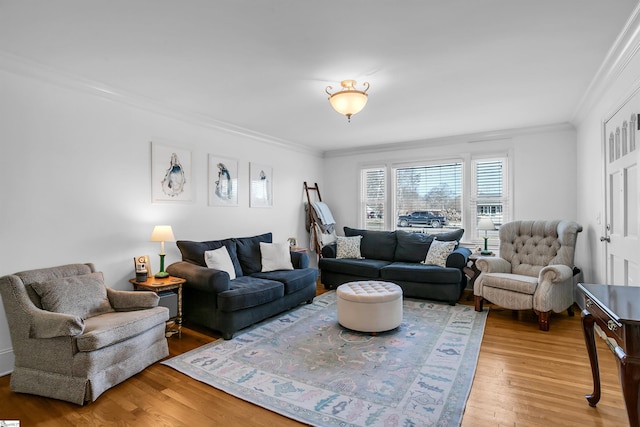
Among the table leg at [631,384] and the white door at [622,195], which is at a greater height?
the white door at [622,195]

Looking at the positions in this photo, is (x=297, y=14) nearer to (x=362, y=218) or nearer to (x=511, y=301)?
(x=511, y=301)

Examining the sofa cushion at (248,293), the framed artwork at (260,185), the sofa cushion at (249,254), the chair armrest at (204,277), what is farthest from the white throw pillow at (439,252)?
the chair armrest at (204,277)

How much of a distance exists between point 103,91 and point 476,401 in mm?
4076

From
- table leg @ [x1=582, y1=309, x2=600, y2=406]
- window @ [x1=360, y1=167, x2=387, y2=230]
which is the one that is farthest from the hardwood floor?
window @ [x1=360, y1=167, x2=387, y2=230]

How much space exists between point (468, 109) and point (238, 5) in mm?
3044

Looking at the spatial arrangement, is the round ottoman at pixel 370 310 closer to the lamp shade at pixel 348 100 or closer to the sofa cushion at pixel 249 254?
the sofa cushion at pixel 249 254

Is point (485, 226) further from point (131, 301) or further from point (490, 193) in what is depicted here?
point (131, 301)

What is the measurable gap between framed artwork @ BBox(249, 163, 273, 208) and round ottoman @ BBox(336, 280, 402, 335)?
7.50ft

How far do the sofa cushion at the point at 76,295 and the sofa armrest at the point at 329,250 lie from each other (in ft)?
10.8

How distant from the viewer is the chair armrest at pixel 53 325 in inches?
87.2

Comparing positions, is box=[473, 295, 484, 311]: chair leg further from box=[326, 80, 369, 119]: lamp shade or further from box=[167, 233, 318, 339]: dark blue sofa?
box=[326, 80, 369, 119]: lamp shade

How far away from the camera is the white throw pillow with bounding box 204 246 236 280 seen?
3754 millimetres

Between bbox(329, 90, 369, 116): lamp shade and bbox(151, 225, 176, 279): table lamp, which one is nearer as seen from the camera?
bbox(329, 90, 369, 116): lamp shade

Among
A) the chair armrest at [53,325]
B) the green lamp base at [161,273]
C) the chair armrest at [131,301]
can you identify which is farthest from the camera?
the green lamp base at [161,273]
